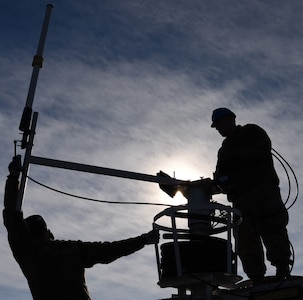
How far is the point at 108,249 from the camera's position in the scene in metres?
6.64

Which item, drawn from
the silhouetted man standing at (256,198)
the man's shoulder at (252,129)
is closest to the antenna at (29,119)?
the silhouetted man standing at (256,198)

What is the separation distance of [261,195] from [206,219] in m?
1.40

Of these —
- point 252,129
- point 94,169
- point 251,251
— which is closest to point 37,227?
point 94,169

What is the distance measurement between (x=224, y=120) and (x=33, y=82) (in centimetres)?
307

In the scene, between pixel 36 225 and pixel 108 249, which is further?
pixel 36 225

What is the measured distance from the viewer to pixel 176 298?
263 inches

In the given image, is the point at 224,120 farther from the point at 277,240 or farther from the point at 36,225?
the point at 36,225

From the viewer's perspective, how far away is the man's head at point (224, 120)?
8391 mm

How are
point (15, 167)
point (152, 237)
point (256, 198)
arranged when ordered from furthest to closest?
point (256, 198) < point (15, 167) < point (152, 237)

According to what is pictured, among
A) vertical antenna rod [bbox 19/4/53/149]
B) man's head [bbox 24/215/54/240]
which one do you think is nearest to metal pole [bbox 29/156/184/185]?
vertical antenna rod [bbox 19/4/53/149]

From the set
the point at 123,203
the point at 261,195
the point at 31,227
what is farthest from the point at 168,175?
the point at 31,227

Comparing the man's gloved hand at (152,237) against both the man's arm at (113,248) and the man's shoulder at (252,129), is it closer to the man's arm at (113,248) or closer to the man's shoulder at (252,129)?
the man's arm at (113,248)

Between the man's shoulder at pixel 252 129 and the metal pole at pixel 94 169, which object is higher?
the man's shoulder at pixel 252 129

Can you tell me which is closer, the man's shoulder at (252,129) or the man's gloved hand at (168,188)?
the man's gloved hand at (168,188)
